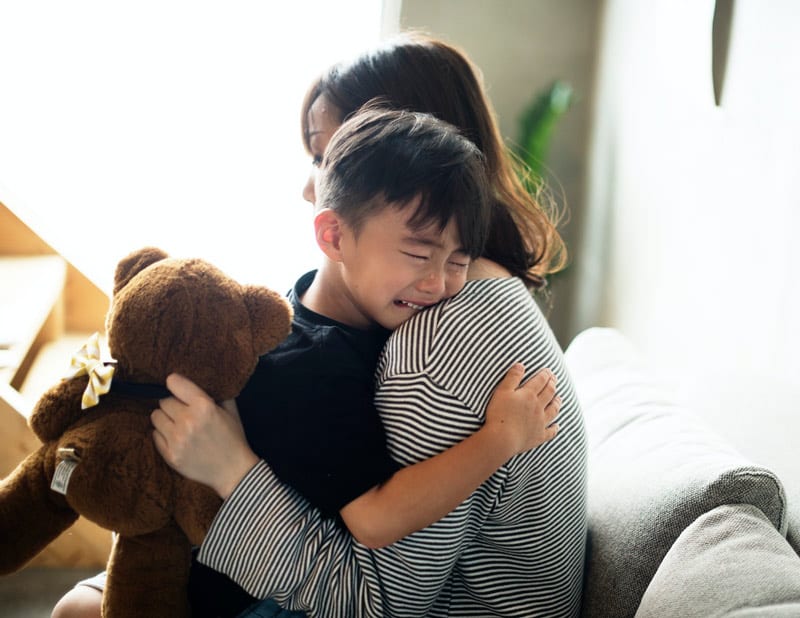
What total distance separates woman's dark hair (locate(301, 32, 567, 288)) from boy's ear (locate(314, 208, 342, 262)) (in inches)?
7.9

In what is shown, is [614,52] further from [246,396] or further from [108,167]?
[246,396]

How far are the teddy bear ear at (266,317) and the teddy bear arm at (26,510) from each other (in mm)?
285

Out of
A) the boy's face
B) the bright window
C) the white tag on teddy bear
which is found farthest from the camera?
the bright window

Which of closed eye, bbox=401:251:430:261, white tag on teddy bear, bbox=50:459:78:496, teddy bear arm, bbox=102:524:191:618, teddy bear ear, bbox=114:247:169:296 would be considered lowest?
teddy bear arm, bbox=102:524:191:618

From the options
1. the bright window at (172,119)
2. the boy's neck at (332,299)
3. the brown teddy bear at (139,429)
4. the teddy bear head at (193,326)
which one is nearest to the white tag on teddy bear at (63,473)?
the brown teddy bear at (139,429)

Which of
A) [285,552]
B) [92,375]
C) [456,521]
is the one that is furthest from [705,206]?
[92,375]

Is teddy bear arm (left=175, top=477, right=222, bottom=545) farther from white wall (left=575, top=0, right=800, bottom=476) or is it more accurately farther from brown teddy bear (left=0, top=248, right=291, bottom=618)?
white wall (left=575, top=0, right=800, bottom=476)

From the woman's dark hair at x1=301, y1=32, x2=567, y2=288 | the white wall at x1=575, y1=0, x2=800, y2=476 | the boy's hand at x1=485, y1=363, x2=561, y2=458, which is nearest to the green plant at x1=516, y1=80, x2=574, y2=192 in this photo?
the white wall at x1=575, y1=0, x2=800, y2=476

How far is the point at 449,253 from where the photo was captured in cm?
102

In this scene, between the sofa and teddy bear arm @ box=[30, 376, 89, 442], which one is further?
teddy bear arm @ box=[30, 376, 89, 442]

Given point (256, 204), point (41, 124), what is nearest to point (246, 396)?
point (256, 204)

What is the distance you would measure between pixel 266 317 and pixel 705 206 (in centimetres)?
102

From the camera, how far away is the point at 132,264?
102 cm

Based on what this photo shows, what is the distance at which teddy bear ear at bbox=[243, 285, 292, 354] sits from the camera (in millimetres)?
962
